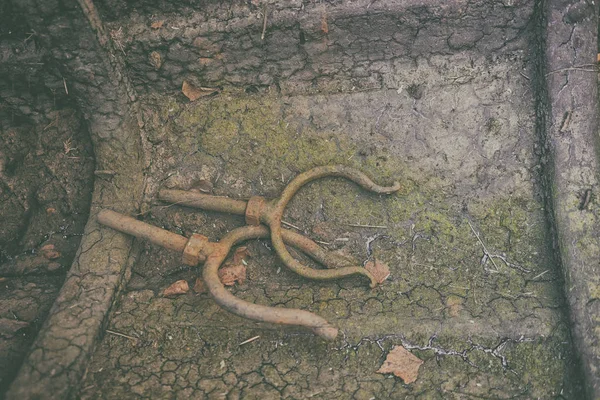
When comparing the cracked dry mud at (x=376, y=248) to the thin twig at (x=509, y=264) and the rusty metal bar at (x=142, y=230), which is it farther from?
the rusty metal bar at (x=142, y=230)

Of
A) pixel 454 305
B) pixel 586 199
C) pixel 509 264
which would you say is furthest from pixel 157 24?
pixel 586 199

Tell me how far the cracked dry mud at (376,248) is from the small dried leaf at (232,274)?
0.18 feet

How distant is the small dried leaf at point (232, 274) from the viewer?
273cm

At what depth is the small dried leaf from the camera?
2729 millimetres

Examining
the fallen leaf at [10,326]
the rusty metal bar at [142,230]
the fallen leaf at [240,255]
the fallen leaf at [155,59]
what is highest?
the fallen leaf at [155,59]

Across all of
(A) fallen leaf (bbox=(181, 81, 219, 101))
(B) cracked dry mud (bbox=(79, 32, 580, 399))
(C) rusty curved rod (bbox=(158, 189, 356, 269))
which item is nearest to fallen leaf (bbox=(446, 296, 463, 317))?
(B) cracked dry mud (bbox=(79, 32, 580, 399))

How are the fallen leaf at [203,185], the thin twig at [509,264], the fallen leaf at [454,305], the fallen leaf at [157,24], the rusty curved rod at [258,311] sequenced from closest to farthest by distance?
the rusty curved rod at [258,311]
the fallen leaf at [454,305]
the thin twig at [509,264]
the fallen leaf at [157,24]
the fallen leaf at [203,185]

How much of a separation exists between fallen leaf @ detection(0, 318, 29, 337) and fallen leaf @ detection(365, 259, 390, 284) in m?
1.75

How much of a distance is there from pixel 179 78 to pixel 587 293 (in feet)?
7.71

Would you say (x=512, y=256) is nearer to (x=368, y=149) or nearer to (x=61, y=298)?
(x=368, y=149)

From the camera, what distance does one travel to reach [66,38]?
2592 millimetres

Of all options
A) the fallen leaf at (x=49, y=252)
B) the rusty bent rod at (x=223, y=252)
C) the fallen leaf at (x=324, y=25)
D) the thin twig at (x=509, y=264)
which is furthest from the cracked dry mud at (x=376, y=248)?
the fallen leaf at (x=49, y=252)

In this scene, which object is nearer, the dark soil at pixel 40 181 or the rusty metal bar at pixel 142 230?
the rusty metal bar at pixel 142 230

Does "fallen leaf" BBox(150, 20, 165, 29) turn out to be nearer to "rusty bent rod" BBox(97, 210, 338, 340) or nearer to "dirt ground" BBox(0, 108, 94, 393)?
"dirt ground" BBox(0, 108, 94, 393)
